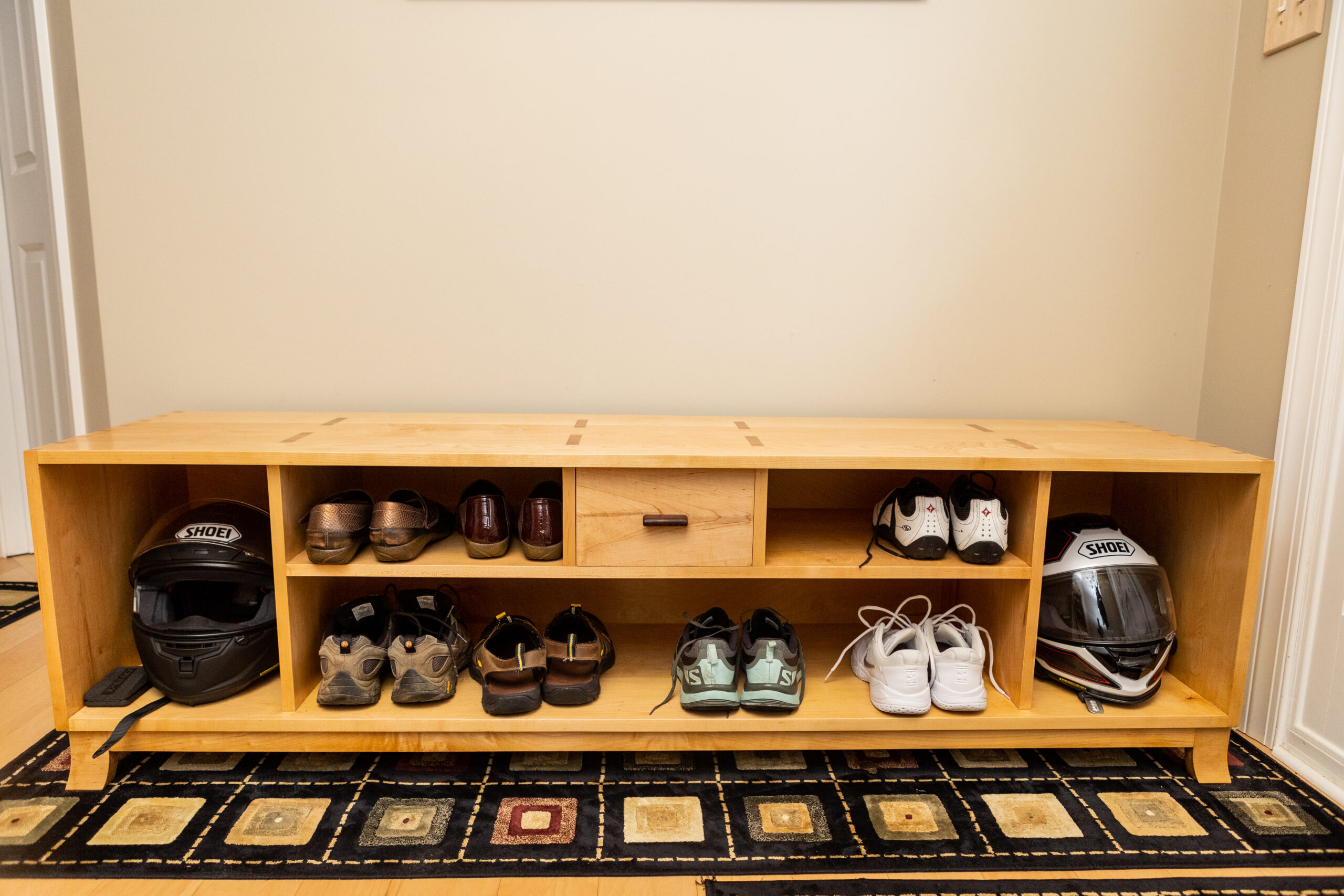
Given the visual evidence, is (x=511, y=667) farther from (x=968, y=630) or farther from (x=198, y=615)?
(x=968, y=630)

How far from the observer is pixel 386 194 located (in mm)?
1695

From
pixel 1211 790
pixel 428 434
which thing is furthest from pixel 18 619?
pixel 1211 790

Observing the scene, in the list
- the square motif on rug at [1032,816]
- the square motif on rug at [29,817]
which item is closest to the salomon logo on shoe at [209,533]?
the square motif on rug at [29,817]

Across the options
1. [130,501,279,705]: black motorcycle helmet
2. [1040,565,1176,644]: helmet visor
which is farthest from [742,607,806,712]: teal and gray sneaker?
[130,501,279,705]: black motorcycle helmet

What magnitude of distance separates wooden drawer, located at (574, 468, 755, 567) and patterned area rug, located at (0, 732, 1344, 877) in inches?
16.9

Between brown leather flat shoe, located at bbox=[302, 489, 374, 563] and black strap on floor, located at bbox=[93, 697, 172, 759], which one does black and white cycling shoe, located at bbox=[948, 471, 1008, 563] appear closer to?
brown leather flat shoe, located at bbox=[302, 489, 374, 563]

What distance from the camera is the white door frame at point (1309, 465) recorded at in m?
1.42

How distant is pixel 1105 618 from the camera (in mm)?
1439

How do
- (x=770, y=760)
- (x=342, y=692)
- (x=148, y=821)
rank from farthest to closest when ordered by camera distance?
(x=770, y=760) < (x=342, y=692) < (x=148, y=821)

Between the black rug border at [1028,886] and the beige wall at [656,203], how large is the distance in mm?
989

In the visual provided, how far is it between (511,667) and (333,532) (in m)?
0.40

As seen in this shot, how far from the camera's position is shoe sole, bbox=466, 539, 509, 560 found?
4.51 feet

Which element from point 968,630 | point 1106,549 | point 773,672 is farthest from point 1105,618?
point 773,672

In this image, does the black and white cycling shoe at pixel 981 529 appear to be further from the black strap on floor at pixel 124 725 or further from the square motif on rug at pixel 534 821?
the black strap on floor at pixel 124 725
